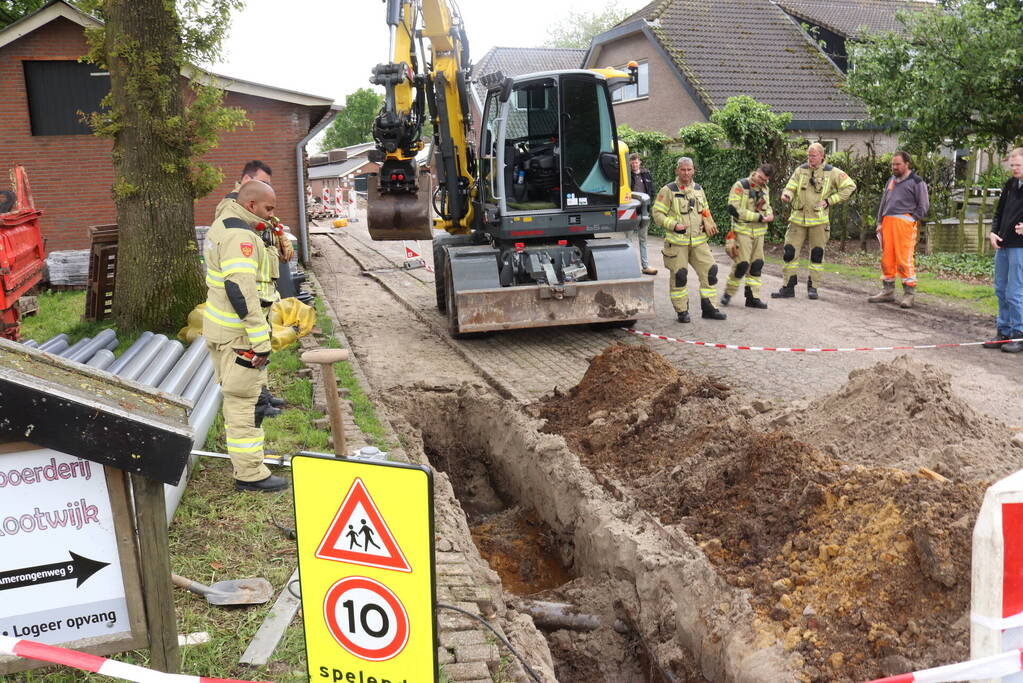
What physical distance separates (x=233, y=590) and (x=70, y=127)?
16.8 metres

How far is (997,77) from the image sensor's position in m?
13.6

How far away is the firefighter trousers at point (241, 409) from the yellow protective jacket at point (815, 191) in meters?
8.66

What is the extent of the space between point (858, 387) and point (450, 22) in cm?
729

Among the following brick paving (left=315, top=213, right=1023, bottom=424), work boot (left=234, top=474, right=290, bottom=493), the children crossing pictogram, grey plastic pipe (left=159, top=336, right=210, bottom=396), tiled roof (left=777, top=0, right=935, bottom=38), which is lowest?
work boot (left=234, top=474, right=290, bottom=493)

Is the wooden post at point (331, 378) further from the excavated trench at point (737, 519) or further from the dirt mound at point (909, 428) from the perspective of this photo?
the dirt mound at point (909, 428)

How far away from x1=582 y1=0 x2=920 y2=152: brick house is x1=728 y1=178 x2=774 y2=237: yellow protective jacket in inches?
443

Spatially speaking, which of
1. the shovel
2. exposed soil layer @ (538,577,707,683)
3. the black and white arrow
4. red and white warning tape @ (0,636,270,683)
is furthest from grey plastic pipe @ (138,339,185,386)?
red and white warning tape @ (0,636,270,683)

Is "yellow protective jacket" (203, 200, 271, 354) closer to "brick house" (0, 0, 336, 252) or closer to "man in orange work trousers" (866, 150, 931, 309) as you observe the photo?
"man in orange work trousers" (866, 150, 931, 309)

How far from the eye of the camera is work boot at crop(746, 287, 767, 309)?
1185 centimetres

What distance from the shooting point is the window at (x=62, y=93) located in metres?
17.9

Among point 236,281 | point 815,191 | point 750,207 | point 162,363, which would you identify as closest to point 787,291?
point 815,191

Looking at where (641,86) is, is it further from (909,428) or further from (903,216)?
(909,428)

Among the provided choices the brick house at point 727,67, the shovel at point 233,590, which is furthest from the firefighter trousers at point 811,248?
the brick house at point 727,67

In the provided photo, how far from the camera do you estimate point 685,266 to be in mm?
11062
